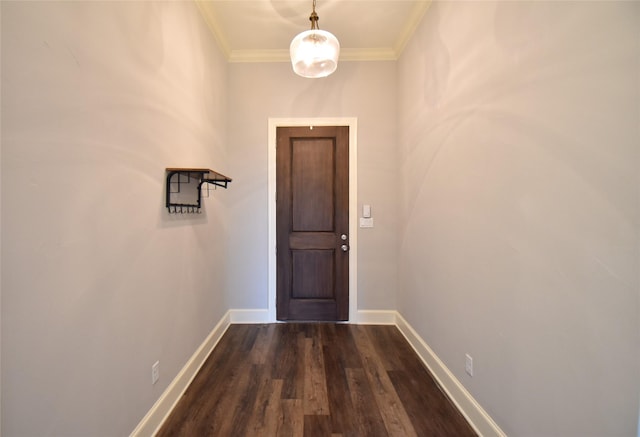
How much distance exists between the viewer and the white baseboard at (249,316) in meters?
2.85

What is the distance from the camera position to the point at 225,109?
2.74m

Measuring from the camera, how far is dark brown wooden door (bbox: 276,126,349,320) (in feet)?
9.37

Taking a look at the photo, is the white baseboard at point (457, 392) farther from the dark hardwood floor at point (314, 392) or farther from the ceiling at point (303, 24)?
the ceiling at point (303, 24)

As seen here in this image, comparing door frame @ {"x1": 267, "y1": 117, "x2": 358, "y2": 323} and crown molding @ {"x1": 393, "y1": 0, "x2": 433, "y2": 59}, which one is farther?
door frame @ {"x1": 267, "y1": 117, "x2": 358, "y2": 323}

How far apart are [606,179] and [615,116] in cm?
20

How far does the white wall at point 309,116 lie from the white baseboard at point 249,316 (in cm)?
9

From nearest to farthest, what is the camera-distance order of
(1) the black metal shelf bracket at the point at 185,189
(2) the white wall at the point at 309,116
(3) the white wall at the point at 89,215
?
1. (3) the white wall at the point at 89,215
2. (1) the black metal shelf bracket at the point at 185,189
3. (2) the white wall at the point at 309,116

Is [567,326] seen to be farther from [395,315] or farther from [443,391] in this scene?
[395,315]

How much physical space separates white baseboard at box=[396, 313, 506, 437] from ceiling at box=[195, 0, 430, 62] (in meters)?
2.83

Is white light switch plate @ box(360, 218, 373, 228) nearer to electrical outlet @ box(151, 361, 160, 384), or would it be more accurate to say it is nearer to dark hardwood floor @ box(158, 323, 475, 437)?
dark hardwood floor @ box(158, 323, 475, 437)

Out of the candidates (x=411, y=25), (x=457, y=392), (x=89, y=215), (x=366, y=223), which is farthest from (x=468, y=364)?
(x=411, y=25)

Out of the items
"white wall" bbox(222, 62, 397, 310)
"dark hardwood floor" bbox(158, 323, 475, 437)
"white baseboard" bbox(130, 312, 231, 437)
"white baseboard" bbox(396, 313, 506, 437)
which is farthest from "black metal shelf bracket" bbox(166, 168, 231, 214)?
"white baseboard" bbox(396, 313, 506, 437)

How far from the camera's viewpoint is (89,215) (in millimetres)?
1026

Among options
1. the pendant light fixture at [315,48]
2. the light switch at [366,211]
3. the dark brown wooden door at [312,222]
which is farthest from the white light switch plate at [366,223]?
the pendant light fixture at [315,48]
